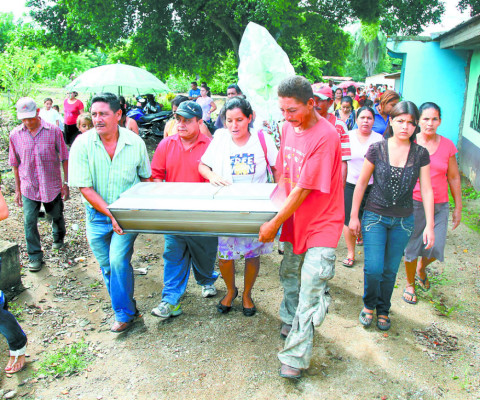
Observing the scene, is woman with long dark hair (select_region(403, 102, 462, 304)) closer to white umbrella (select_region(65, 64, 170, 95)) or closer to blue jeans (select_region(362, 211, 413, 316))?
blue jeans (select_region(362, 211, 413, 316))

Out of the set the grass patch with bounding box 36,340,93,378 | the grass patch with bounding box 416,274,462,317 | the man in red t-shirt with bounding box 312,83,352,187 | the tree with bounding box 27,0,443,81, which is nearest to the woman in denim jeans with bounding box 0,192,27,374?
the grass patch with bounding box 36,340,93,378

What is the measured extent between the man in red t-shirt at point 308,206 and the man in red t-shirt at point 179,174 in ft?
3.01

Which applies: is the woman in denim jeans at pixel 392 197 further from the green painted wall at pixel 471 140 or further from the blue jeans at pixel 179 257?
the green painted wall at pixel 471 140

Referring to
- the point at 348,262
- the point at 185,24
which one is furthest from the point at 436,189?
the point at 185,24

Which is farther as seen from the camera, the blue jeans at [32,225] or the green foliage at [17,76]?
the green foliage at [17,76]

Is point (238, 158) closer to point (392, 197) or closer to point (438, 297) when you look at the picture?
point (392, 197)

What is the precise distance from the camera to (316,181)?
2.52 meters

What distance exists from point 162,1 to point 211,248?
39.7 ft

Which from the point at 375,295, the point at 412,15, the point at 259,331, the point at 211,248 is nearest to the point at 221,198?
the point at 211,248

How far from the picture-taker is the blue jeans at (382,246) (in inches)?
128

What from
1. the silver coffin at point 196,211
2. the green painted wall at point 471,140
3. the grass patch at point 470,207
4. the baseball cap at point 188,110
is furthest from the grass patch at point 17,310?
the green painted wall at point 471,140

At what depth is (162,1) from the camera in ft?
43.8

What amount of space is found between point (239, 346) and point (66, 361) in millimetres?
1296

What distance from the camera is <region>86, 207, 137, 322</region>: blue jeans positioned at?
322cm
